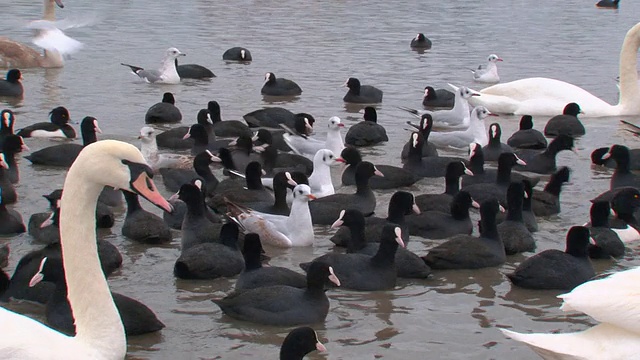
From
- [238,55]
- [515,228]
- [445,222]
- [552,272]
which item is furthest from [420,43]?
[552,272]

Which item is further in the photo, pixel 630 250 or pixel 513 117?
pixel 513 117

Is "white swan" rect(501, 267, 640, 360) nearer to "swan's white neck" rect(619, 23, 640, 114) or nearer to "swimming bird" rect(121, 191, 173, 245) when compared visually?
"swimming bird" rect(121, 191, 173, 245)

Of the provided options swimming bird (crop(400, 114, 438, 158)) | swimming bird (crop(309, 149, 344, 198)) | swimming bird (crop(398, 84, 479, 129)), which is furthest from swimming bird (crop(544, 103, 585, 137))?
swimming bird (crop(309, 149, 344, 198))

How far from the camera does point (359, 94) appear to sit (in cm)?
1756

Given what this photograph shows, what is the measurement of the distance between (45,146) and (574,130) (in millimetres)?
7303

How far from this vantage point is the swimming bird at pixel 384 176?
12.3m

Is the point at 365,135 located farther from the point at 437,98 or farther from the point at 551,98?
the point at 551,98

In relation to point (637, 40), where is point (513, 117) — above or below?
below

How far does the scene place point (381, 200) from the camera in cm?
1204

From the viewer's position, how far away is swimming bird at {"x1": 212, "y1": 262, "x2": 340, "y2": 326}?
26.5ft

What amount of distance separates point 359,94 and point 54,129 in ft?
17.6

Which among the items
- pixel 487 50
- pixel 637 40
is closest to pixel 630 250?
pixel 637 40

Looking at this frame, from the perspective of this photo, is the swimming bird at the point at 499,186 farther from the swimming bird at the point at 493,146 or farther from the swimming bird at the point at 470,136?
the swimming bird at the point at 470,136

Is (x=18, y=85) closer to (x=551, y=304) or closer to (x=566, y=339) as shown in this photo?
(x=551, y=304)
